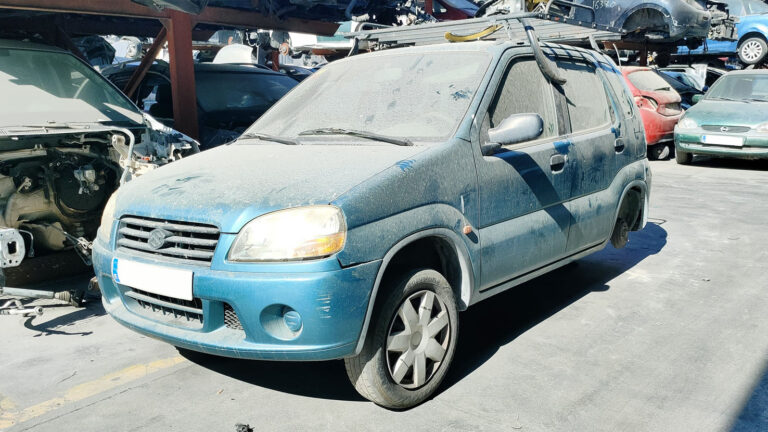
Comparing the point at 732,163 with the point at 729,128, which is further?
the point at 732,163

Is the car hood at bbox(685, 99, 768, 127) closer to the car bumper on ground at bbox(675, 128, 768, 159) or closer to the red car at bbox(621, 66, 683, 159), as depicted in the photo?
the car bumper on ground at bbox(675, 128, 768, 159)

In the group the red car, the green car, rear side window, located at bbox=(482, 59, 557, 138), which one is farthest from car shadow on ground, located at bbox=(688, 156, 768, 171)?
rear side window, located at bbox=(482, 59, 557, 138)

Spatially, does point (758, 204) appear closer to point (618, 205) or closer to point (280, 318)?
point (618, 205)

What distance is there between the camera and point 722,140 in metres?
9.93

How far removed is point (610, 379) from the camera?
131 inches

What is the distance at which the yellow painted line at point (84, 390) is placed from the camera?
3049 millimetres

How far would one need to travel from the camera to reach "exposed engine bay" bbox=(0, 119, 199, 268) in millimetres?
4367

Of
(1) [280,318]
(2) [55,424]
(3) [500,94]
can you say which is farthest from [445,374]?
(2) [55,424]

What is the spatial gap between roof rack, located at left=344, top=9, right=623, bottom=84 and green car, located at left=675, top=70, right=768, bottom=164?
18.6 feet

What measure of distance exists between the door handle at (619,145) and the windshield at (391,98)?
4.43ft

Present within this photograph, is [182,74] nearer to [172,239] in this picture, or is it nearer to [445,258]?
[172,239]

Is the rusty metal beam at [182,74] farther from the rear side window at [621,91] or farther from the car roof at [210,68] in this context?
the rear side window at [621,91]

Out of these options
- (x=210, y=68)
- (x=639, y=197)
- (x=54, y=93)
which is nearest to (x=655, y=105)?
(x=639, y=197)

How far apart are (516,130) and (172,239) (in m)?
1.73
